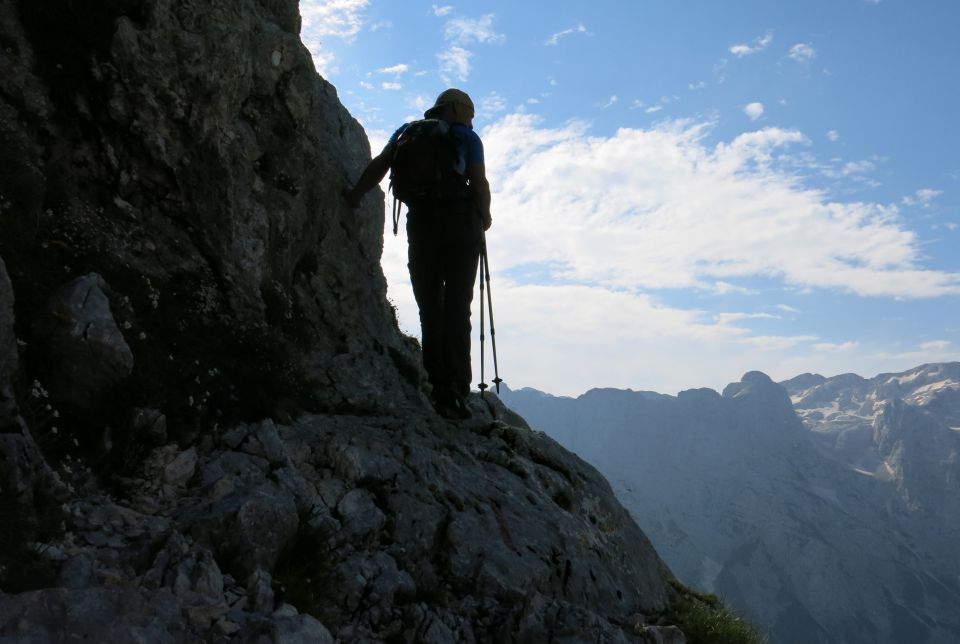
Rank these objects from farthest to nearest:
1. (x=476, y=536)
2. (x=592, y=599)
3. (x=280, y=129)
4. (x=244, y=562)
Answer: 1. (x=280, y=129)
2. (x=592, y=599)
3. (x=476, y=536)
4. (x=244, y=562)

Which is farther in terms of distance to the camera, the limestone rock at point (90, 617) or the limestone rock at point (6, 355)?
the limestone rock at point (6, 355)

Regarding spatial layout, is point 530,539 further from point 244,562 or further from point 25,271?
point 25,271

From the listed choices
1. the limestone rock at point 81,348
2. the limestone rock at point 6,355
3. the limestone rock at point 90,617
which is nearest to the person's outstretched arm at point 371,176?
the limestone rock at point 81,348

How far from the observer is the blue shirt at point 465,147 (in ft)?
37.4

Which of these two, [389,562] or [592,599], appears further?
[592,599]

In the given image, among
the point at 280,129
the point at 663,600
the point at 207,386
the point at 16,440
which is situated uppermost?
the point at 280,129

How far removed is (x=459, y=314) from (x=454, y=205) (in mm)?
1873

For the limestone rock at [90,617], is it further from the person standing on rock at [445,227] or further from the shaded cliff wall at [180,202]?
the person standing on rock at [445,227]

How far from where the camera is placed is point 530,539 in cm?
876

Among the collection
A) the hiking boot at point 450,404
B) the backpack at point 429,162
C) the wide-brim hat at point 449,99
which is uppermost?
the wide-brim hat at point 449,99

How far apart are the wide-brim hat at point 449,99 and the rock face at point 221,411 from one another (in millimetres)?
2252

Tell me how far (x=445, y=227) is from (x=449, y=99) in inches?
93.1

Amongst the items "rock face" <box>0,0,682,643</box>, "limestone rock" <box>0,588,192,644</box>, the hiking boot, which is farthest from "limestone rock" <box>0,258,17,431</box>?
the hiking boot

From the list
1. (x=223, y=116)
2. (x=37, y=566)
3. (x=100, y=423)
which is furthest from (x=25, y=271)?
(x=223, y=116)
